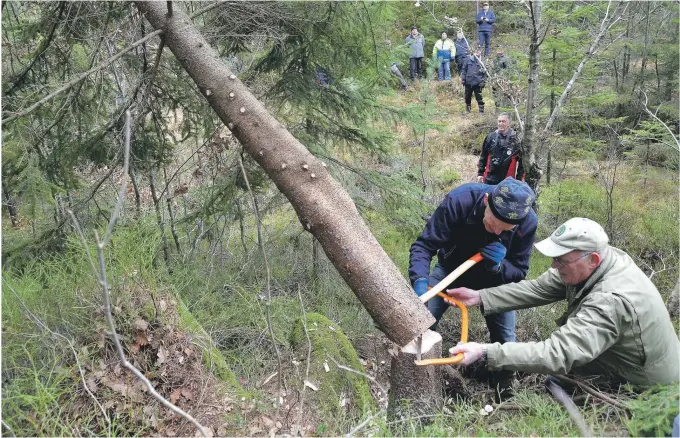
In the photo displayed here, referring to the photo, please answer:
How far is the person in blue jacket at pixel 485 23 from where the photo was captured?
1277 centimetres

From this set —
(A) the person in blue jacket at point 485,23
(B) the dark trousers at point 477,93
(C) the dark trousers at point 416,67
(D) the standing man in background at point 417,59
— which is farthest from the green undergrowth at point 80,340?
(C) the dark trousers at point 416,67

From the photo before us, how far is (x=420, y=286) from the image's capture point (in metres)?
3.44

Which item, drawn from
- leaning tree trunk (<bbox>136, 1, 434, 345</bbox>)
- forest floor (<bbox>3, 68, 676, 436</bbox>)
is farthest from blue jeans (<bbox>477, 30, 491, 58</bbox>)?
leaning tree trunk (<bbox>136, 1, 434, 345</bbox>)

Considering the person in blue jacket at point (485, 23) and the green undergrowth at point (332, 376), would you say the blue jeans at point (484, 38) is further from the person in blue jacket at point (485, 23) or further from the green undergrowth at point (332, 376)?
the green undergrowth at point (332, 376)

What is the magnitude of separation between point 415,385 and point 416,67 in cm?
1523

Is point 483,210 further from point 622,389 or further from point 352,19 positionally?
point 352,19

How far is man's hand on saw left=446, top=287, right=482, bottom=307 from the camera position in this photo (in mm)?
3350

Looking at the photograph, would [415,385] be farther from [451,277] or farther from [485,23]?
[485,23]

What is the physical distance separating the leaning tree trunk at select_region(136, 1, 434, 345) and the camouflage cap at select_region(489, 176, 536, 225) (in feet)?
2.93

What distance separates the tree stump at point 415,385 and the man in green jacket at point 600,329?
34cm

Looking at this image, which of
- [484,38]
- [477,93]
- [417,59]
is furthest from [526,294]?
[417,59]

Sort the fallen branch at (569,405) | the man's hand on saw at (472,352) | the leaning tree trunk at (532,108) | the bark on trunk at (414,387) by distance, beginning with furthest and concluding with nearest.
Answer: the leaning tree trunk at (532,108) < the bark on trunk at (414,387) < the man's hand on saw at (472,352) < the fallen branch at (569,405)

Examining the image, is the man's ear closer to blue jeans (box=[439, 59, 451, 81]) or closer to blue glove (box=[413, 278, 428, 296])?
blue glove (box=[413, 278, 428, 296])

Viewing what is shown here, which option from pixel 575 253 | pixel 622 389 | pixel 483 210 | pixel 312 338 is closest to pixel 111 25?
pixel 312 338
